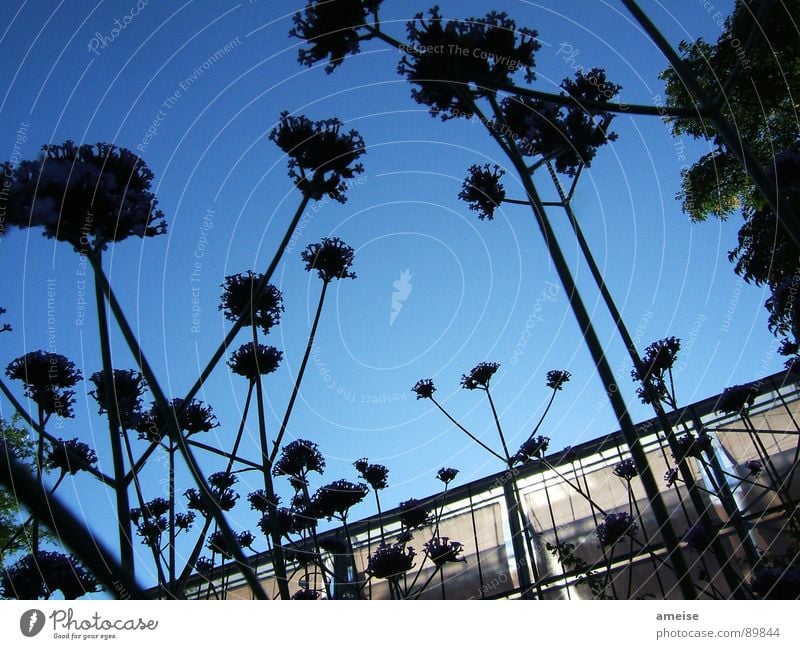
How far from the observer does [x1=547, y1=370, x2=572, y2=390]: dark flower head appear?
107 inches

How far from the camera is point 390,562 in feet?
7.06

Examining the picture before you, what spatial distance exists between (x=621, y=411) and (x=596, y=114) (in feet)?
4.54

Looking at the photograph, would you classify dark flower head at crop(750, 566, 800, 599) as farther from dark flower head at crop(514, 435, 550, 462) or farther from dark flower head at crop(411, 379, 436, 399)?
dark flower head at crop(411, 379, 436, 399)

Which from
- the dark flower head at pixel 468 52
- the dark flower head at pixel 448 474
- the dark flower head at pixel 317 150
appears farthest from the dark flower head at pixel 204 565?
the dark flower head at pixel 468 52

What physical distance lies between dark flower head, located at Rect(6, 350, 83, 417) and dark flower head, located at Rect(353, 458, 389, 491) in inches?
55.5

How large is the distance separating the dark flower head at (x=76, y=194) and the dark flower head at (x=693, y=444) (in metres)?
2.50

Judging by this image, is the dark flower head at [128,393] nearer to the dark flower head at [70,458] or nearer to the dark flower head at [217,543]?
the dark flower head at [70,458]

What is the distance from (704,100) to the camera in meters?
1.50

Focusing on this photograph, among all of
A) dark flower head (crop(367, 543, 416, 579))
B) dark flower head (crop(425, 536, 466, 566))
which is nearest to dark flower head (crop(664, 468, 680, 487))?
dark flower head (crop(425, 536, 466, 566))

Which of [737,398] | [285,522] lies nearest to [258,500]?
[285,522]
